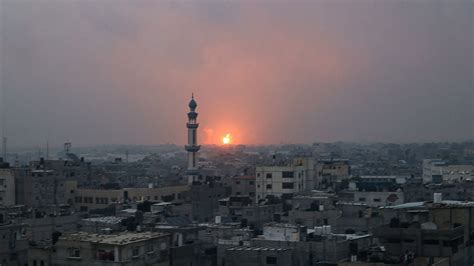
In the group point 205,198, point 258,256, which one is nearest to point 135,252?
point 258,256

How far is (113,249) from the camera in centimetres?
1823

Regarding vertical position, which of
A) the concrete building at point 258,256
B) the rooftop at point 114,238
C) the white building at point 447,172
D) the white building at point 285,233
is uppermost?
the white building at point 447,172

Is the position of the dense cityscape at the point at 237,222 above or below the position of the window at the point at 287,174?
below

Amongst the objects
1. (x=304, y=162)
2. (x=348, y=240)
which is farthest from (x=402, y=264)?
(x=304, y=162)

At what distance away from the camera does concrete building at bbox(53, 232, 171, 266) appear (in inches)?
719

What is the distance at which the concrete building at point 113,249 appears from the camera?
18250mm

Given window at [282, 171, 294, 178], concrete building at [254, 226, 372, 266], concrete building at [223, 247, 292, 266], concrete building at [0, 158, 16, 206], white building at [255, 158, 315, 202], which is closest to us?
concrete building at [223, 247, 292, 266]

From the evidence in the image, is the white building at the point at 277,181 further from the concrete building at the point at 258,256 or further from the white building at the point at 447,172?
the concrete building at the point at 258,256

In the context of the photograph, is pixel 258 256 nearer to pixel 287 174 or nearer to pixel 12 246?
pixel 12 246

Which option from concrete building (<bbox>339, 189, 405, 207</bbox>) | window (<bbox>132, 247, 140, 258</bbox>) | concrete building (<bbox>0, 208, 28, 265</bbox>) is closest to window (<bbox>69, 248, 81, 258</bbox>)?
window (<bbox>132, 247, 140, 258</bbox>)

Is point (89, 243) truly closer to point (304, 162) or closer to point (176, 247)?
point (176, 247)

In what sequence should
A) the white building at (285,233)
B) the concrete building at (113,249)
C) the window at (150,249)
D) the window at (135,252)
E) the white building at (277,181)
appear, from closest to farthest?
the concrete building at (113,249), the window at (135,252), the window at (150,249), the white building at (285,233), the white building at (277,181)

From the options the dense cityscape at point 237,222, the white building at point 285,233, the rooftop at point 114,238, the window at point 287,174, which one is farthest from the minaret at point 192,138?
the rooftop at point 114,238

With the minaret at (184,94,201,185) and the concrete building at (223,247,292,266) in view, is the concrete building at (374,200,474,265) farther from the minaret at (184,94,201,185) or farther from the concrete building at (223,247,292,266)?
the minaret at (184,94,201,185)
